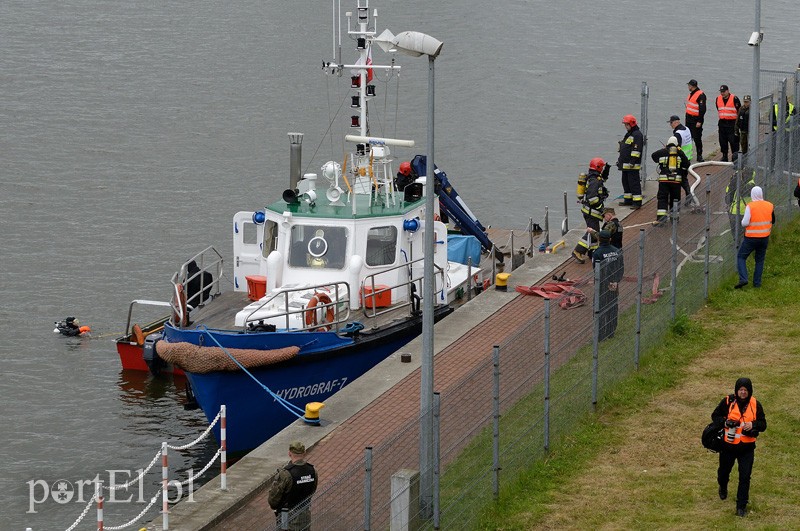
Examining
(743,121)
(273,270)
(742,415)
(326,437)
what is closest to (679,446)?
(742,415)

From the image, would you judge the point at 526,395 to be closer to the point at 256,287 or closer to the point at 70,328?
the point at 256,287

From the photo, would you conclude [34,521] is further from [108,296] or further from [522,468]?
[108,296]

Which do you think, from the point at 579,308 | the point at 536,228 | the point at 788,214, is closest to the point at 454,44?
the point at 536,228

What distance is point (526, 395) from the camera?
1730 cm

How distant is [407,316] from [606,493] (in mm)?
7461

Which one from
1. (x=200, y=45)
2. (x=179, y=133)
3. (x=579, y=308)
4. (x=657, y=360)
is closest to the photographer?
(x=579, y=308)


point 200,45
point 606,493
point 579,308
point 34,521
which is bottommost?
point 34,521

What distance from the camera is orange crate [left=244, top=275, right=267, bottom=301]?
2347 cm

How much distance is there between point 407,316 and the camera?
23.1 m

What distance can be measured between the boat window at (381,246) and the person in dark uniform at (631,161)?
6.64 m

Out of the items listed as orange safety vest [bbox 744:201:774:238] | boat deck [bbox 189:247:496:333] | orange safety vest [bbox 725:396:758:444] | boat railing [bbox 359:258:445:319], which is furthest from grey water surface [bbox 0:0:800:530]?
orange safety vest [bbox 744:201:774:238]

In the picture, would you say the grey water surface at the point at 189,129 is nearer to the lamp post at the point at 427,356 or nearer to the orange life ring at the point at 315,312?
the orange life ring at the point at 315,312

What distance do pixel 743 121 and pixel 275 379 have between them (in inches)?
617

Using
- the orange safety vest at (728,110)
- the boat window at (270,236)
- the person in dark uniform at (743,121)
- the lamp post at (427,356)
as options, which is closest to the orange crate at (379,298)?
the boat window at (270,236)
